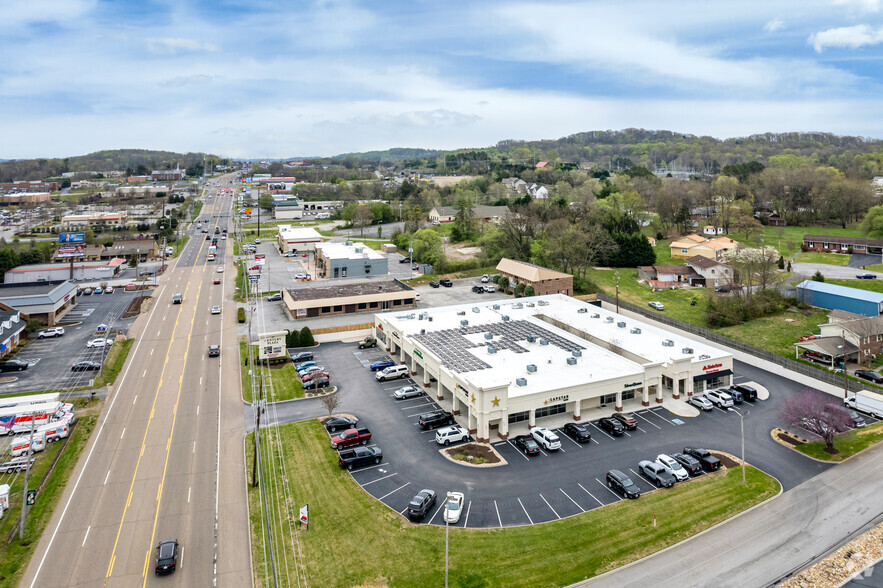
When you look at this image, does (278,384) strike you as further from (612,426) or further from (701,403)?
(701,403)

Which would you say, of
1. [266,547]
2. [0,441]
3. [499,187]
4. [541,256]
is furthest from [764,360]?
[499,187]

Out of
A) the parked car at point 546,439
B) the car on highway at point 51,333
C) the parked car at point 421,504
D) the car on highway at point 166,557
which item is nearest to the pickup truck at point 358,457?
the parked car at point 421,504

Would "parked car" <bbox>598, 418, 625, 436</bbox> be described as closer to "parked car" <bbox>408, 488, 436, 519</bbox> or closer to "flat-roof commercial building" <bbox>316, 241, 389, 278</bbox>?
"parked car" <bbox>408, 488, 436, 519</bbox>

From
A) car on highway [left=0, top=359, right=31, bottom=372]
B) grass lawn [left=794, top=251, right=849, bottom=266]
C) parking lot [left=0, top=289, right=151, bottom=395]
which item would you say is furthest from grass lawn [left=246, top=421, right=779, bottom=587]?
grass lawn [left=794, top=251, right=849, bottom=266]

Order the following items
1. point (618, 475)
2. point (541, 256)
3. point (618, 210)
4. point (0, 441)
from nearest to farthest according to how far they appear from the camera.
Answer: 1. point (618, 475)
2. point (0, 441)
3. point (541, 256)
4. point (618, 210)

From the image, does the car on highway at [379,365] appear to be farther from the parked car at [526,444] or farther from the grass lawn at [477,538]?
the grass lawn at [477,538]

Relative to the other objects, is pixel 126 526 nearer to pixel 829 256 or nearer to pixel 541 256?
pixel 541 256

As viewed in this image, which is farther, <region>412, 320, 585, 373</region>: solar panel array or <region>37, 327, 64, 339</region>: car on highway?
<region>37, 327, 64, 339</region>: car on highway
